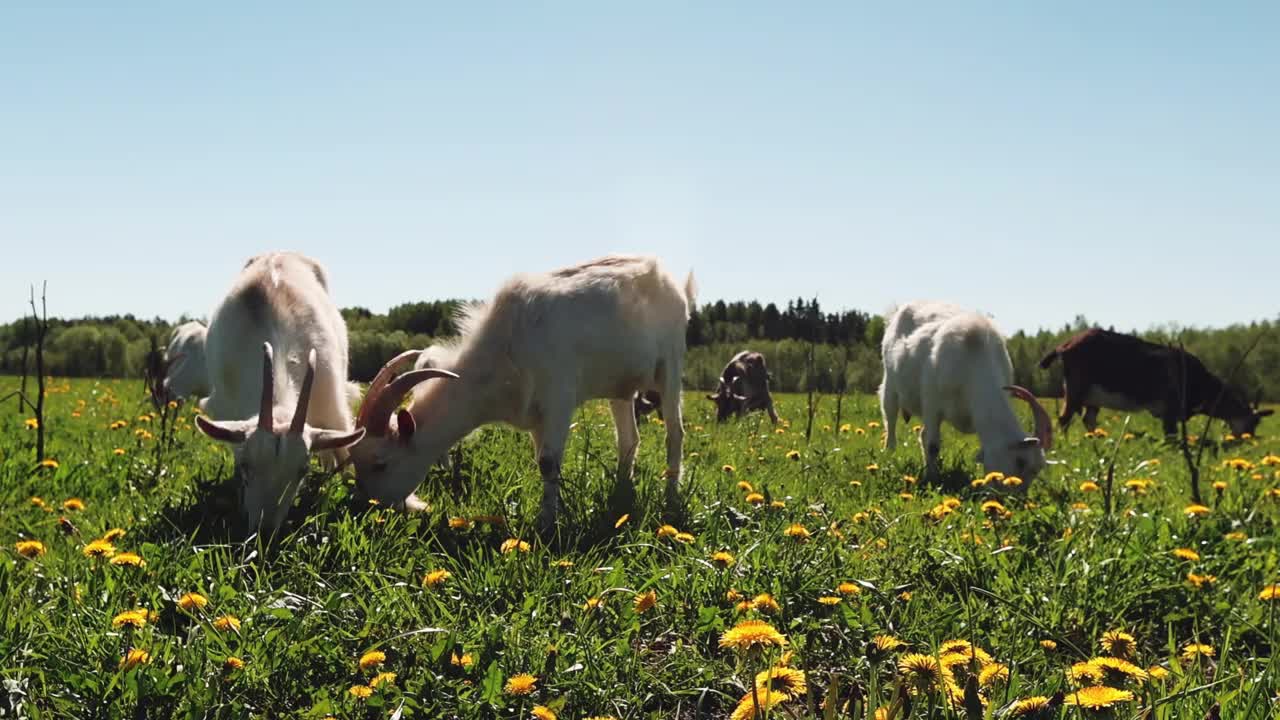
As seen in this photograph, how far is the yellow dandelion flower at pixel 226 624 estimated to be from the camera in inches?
106

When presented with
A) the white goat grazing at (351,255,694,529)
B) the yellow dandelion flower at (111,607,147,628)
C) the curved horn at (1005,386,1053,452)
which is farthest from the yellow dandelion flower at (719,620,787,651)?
the curved horn at (1005,386,1053,452)

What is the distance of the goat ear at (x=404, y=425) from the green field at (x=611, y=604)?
454 millimetres

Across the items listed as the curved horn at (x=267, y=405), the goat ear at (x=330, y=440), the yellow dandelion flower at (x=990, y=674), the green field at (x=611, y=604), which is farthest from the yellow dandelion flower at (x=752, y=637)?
the curved horn at (x=267, y=405)

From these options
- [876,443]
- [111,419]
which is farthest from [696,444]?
[111,419]

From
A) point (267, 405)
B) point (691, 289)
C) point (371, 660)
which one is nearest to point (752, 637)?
point (371, 660)

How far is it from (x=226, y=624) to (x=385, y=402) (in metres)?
2.56

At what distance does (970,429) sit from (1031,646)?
18.4ft

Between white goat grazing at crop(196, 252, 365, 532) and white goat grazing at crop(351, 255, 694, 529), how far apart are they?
0.44 metres

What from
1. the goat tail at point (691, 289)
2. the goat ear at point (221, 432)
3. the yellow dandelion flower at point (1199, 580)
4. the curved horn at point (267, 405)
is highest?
the goat tail at point (691, 289)

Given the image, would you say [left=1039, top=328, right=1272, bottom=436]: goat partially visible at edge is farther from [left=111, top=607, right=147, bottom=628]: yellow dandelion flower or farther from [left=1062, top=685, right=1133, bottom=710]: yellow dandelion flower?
[left=111, top=607, right=147, bottom=628]: yellow dandelion flower

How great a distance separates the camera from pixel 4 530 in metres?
4.22

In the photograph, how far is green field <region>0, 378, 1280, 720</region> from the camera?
240 cm

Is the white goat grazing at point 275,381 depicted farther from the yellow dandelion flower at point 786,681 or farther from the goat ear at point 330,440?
the yellow dandelion flower at point 786,681

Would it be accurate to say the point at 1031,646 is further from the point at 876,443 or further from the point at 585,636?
the point at 876,443
